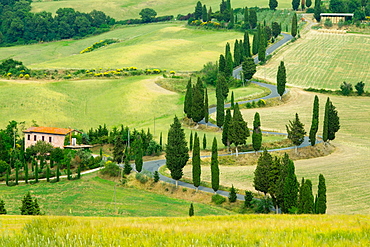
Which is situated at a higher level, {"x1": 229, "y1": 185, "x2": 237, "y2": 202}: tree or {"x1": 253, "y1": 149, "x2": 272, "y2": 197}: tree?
{"x1": 253, "y1": 149, "x2": 272, "y2": 197}: tree

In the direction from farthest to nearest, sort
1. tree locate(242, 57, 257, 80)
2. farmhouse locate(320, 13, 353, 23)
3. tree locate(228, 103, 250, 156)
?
farmhouse locate(320, 13, 353, 23), tree locate(242, 57, 257, 80), tree locate(228, 103, 250, 156)

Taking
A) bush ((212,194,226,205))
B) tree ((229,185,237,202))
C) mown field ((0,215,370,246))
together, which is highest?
mown field ((0,215,370,246))

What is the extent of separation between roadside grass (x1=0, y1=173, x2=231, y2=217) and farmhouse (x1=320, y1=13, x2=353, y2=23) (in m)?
134

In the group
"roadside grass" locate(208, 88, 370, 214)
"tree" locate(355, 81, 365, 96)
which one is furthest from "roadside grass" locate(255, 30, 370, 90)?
"roadside grass" locate(208, 88, 370, 214)

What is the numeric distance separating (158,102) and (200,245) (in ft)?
324

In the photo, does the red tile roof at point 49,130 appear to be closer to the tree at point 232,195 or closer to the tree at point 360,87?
the tree at point 232,195

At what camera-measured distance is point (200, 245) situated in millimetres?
27984

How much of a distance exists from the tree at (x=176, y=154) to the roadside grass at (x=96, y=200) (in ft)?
13.0

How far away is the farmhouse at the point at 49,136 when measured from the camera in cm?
9675

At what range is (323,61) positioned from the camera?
15625 cm

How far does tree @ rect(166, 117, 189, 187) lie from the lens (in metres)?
75.6

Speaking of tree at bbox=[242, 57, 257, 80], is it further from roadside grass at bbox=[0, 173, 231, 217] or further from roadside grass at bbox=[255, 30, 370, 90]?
roadside grass at bbox=[0, 173, 231, 217]

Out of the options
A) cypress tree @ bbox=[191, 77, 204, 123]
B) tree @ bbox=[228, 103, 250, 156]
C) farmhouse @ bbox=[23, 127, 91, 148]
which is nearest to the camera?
tree @ bbox=[228, 103, 250, 156]

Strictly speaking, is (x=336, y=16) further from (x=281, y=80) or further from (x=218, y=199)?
(x=218, y=199)
